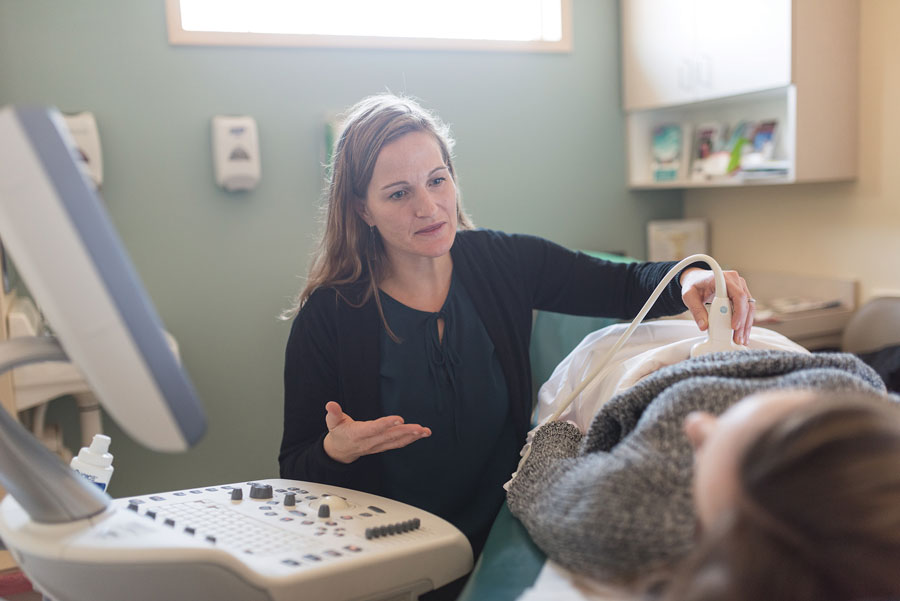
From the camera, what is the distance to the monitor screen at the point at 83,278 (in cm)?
68

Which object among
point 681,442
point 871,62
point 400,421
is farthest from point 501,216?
point 681,442

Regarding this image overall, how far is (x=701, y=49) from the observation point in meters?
3.04

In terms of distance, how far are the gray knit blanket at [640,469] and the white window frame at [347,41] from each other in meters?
2.24

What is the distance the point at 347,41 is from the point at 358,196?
5.25 feet

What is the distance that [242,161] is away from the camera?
2.85 m

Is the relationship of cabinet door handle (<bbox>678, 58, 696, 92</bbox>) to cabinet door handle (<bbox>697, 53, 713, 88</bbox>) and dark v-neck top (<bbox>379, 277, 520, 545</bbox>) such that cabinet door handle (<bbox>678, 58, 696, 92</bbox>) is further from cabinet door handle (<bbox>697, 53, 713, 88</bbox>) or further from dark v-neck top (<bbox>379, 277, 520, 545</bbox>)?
dark v-neck top (<bbox>379, 277, 520, 545</bbox>)

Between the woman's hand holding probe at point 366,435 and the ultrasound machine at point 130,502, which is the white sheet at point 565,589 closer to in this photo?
the ultrasound machine at point 130,502

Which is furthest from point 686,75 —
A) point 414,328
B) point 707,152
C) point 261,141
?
point 414,328

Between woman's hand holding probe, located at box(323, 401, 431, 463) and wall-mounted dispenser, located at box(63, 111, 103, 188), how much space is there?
72.5 inches

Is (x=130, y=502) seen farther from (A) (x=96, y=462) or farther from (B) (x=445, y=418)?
(B) (x=445, y=418)

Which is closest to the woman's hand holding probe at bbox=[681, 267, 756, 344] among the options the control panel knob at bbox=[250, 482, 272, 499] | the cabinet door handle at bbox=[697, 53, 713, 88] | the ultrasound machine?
the ultrasound machine

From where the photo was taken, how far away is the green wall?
2756 mm

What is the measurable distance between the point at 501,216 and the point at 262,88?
106 cm

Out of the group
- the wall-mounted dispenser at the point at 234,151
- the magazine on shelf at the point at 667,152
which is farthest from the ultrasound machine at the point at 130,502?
the magazine on shelf at the point at 667,152
